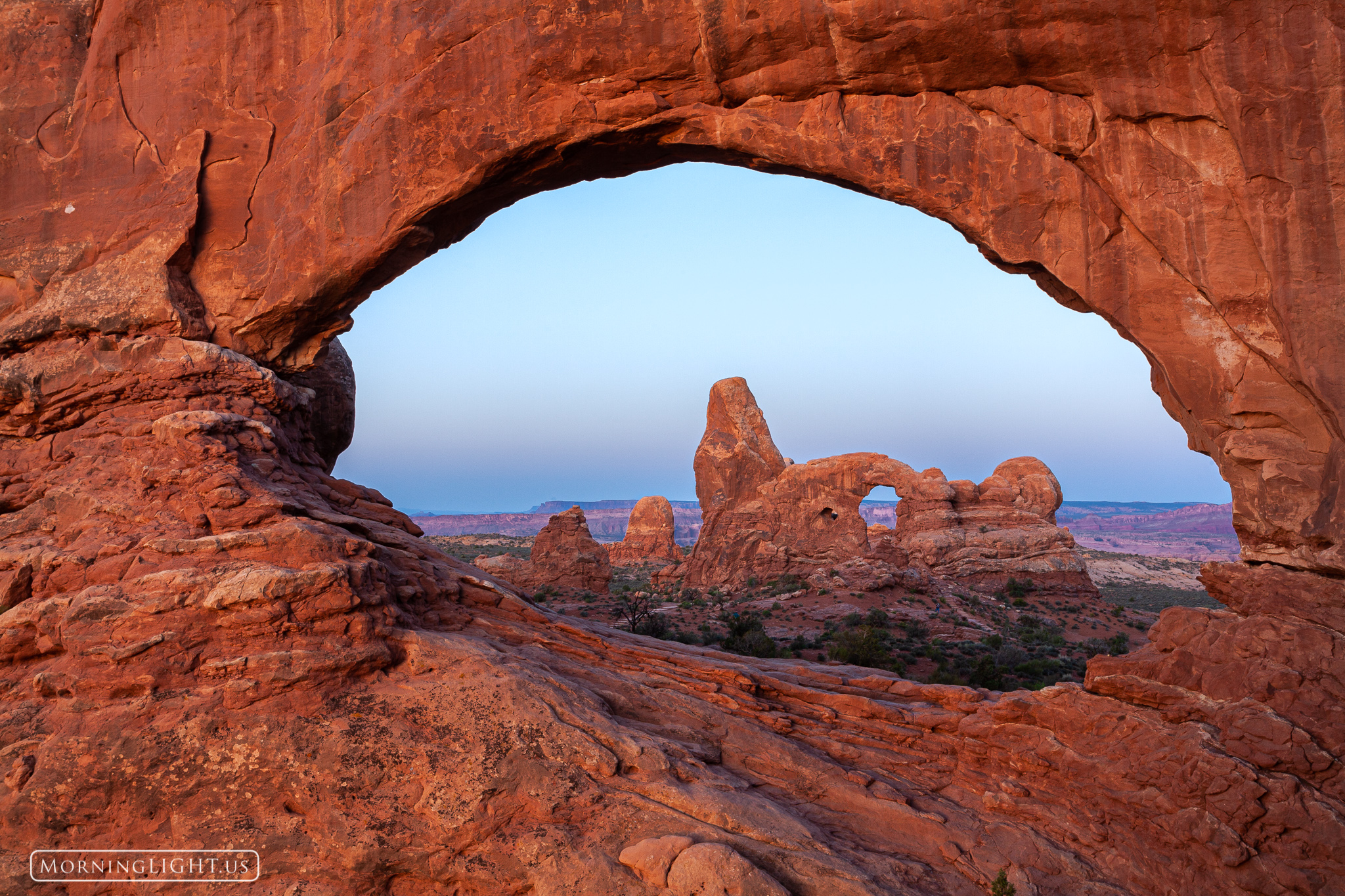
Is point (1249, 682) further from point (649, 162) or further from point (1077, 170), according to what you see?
point (649, 162)

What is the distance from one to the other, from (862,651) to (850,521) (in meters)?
19.7

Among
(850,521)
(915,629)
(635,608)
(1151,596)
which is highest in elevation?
(850,521)

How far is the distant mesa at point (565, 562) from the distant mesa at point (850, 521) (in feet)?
26.8

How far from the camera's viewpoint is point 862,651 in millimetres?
17281

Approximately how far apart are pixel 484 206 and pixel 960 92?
603 centimetres

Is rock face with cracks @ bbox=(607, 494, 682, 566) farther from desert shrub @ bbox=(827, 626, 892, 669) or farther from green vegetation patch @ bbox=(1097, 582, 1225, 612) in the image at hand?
desert shrub @ bbox=(827, 626, 892, 669)

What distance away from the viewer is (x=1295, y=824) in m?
5.82

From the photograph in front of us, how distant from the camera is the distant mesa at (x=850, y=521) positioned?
33.1m

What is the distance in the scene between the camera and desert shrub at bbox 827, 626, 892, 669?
16906 mm

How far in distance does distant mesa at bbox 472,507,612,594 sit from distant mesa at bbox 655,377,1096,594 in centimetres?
818

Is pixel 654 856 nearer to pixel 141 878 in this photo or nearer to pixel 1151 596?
pixel 141 878

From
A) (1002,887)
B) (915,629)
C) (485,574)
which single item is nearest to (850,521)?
(915,629)

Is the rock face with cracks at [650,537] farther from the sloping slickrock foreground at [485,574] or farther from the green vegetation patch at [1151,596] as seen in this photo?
the sloping slickrock foreground at [485,574]

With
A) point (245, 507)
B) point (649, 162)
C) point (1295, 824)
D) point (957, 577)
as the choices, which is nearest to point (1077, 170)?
point (649, 162)
